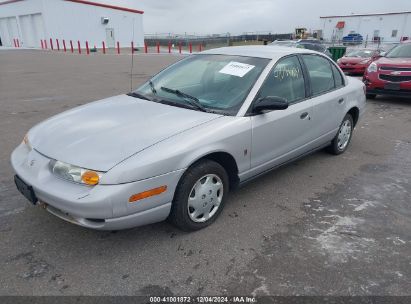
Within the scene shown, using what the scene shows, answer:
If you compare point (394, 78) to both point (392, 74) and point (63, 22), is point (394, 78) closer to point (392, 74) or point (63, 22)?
point (392, 74)

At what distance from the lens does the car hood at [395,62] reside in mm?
8202

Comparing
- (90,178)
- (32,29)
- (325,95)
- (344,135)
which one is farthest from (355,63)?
(32,29)

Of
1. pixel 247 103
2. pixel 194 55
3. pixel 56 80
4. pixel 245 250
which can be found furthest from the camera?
pixel 56 80

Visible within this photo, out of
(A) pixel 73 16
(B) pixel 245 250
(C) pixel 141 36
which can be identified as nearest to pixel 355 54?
(B) pixel 245 250

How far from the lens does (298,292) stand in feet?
7.81

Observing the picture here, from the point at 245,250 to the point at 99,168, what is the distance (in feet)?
4.47

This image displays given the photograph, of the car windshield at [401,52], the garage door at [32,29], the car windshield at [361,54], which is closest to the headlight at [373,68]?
the car windshield at [401,52]

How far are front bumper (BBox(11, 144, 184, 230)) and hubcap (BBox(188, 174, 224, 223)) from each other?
280 millimetres

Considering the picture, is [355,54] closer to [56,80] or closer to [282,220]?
[56,80]

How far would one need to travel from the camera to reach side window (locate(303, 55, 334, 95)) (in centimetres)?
417

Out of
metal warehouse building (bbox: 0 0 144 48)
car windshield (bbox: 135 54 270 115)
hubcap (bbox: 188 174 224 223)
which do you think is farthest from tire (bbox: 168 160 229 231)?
metal warehouse building (bbox: 0 0 144 48)

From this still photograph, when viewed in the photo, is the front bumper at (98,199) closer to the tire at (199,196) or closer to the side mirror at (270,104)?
the tire at (199,196)

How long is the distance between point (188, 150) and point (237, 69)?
1313mm

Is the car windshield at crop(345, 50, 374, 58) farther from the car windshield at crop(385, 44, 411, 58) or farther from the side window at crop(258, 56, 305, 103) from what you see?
the side window at crop(258, 56, 305, 103)
